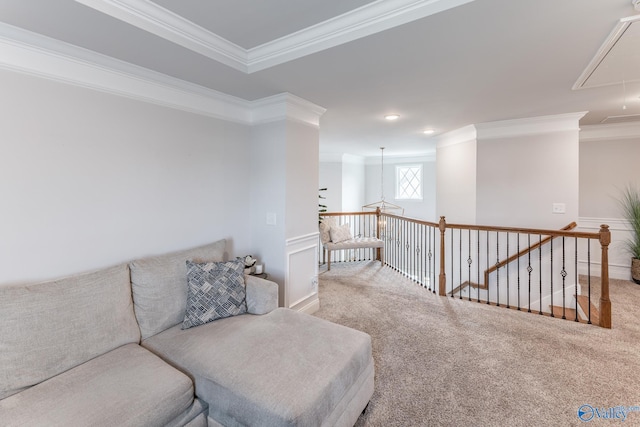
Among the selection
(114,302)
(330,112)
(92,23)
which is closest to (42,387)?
(114,302)

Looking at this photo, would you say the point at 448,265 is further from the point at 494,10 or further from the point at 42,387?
the point at 42,387

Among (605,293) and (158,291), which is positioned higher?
(158,291)

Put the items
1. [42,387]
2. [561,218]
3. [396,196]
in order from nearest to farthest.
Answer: [42,387] → [561,218] → [396,196]

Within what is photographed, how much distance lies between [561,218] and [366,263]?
3.11m

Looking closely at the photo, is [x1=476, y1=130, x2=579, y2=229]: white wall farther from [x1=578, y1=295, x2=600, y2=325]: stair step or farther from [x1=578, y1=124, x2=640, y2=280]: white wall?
[x1=578, y1=124, x2=640, y2=280]: white wall

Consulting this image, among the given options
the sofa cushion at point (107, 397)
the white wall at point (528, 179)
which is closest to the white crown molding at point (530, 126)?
the white wall at point (528, 179)

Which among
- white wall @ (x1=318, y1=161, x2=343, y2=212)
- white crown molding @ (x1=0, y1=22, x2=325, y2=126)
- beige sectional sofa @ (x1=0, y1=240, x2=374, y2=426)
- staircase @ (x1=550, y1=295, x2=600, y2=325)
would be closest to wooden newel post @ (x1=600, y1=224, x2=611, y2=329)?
staircase @ (x1=550, y1=295, x2=600, y2=325)

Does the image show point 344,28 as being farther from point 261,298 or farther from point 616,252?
point 616,252

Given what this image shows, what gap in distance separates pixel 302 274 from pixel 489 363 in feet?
6.25

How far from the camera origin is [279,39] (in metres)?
2.04

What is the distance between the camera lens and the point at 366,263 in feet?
18.6

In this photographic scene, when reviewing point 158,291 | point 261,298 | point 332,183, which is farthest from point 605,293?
point 332,183

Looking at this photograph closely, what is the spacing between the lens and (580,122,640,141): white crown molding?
4516 mm

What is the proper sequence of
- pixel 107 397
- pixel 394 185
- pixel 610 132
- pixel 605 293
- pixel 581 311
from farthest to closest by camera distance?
pixel 394 185 < pixel 610 132 < pixel 581 311 < pixel 605 293 < pixel 107 397
